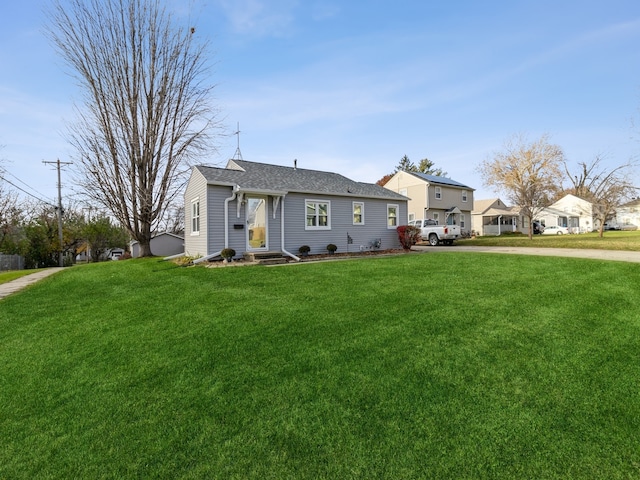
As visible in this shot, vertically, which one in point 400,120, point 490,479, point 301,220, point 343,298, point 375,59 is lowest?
point 490,479

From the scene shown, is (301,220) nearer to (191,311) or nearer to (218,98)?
A: (191,311)

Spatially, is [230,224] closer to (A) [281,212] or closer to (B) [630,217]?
(A) [281,212]

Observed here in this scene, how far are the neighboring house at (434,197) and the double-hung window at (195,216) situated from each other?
22.1 m

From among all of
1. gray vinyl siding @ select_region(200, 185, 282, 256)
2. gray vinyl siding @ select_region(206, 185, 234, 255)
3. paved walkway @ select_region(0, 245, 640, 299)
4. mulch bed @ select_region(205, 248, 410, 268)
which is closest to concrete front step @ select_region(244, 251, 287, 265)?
mulch bed @ select_region(205, 248, 410, 268)

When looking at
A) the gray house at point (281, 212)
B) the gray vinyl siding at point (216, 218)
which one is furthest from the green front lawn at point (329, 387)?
the gray house at point (281, 212)

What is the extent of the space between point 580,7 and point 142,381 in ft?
48.5

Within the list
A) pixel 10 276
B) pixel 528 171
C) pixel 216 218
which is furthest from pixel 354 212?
pixel 528 171

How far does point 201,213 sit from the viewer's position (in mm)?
12125

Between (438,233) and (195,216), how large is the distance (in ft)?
50.6

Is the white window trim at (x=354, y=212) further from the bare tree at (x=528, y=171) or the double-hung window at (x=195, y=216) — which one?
the bare tree at (x=528, y=171)

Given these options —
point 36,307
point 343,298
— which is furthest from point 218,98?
point 343,298

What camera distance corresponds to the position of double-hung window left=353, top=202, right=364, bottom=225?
15117 mm

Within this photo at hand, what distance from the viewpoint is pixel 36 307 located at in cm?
574

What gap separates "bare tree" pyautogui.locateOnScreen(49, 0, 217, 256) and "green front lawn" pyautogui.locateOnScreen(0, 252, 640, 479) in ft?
44.6
